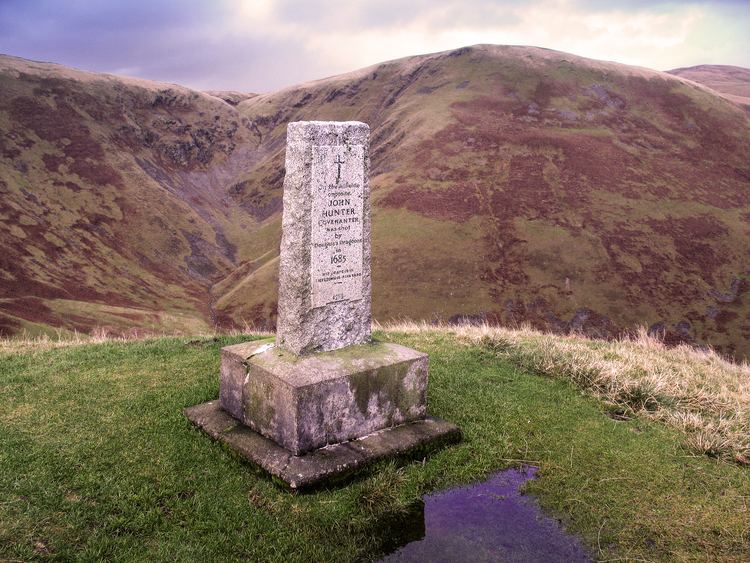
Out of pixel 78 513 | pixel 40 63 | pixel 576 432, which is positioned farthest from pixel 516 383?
pixel 40 63

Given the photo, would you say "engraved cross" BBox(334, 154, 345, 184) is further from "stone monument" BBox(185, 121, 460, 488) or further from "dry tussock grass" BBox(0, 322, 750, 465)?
"dry tussock grass" BBox(0, 322, 750, 465)

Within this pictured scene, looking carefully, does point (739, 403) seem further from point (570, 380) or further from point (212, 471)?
point (212, 471)

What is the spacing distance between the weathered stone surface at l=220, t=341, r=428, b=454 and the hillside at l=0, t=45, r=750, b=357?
108 ft

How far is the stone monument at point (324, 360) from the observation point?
6.71m

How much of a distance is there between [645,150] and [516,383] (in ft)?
252

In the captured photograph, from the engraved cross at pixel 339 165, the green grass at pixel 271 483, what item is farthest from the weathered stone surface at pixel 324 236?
the green grass at pixel 271 483

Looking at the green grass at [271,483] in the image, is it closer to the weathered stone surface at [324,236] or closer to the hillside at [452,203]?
the weathered stone surface at [324,236]

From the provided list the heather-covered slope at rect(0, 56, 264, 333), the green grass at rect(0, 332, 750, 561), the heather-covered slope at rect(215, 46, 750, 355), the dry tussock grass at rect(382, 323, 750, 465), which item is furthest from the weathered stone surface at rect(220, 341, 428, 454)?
the heather-covered slope at rect(215, 46, 750, 355)

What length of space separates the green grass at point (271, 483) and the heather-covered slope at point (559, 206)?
4183 cm

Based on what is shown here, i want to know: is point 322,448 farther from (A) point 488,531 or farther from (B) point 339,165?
(B) point 339,165

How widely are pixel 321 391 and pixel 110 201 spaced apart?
82.3 m

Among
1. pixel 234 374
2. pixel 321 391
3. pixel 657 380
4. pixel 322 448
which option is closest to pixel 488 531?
pixel 322 448

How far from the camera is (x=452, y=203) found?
6519cm

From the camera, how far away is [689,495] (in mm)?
6371
